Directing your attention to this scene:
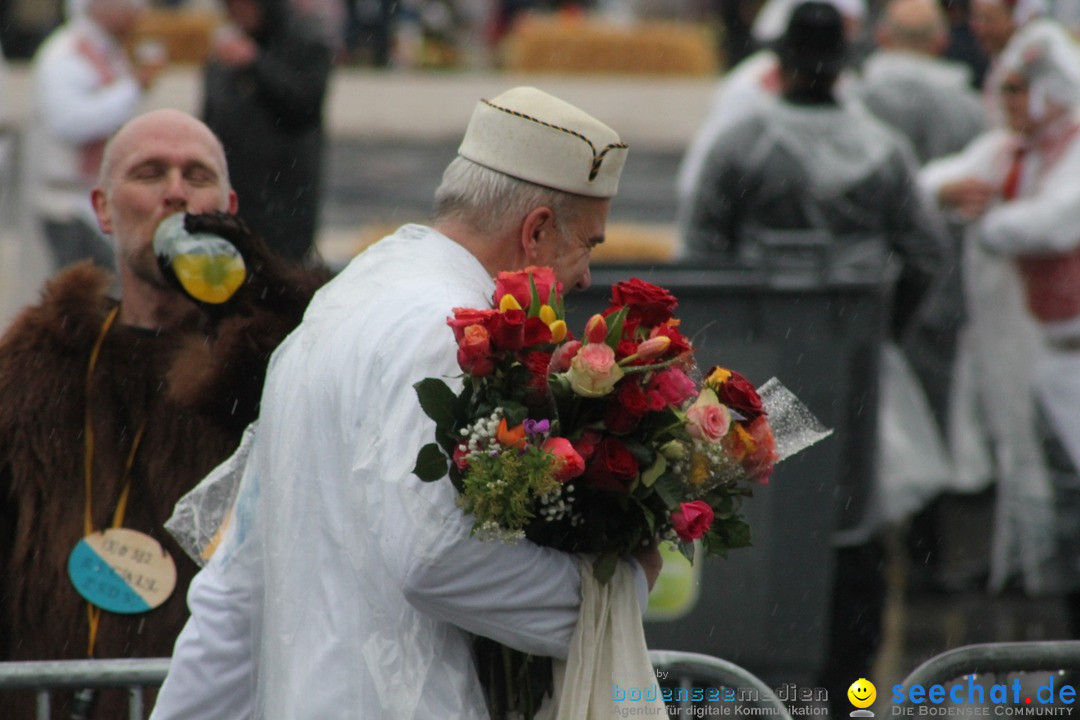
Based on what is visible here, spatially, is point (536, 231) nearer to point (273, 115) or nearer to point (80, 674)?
point (80, 674)

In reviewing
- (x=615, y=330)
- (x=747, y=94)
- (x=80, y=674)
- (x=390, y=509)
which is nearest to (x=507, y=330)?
(x=615, y=330)

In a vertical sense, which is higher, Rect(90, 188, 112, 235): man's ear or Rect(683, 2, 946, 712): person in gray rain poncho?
Rect(683, 2, 946, 712): person in gray rain poncho

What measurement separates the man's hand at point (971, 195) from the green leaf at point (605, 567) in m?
4.74

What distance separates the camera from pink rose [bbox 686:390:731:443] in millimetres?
2488

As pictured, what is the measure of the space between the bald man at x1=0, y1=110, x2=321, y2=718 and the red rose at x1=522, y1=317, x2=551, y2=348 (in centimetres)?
99

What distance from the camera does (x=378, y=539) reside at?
8.02ft

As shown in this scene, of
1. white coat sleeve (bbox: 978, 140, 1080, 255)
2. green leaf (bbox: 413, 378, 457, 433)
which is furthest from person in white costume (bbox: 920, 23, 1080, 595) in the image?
green leaf (bbox: 413, 378, 457, 433)

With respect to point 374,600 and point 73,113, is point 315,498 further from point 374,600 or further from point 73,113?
point 73,113

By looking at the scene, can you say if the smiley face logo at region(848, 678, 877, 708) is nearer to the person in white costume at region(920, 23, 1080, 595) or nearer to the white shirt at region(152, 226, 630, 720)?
the white shirt at region(152, 226, 630, 720)

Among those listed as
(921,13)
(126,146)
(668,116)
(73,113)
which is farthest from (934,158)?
(668,116)

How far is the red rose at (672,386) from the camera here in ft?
8.23

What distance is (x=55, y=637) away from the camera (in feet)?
10.9

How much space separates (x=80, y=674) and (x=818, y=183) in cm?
377

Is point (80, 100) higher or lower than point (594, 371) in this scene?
higher
